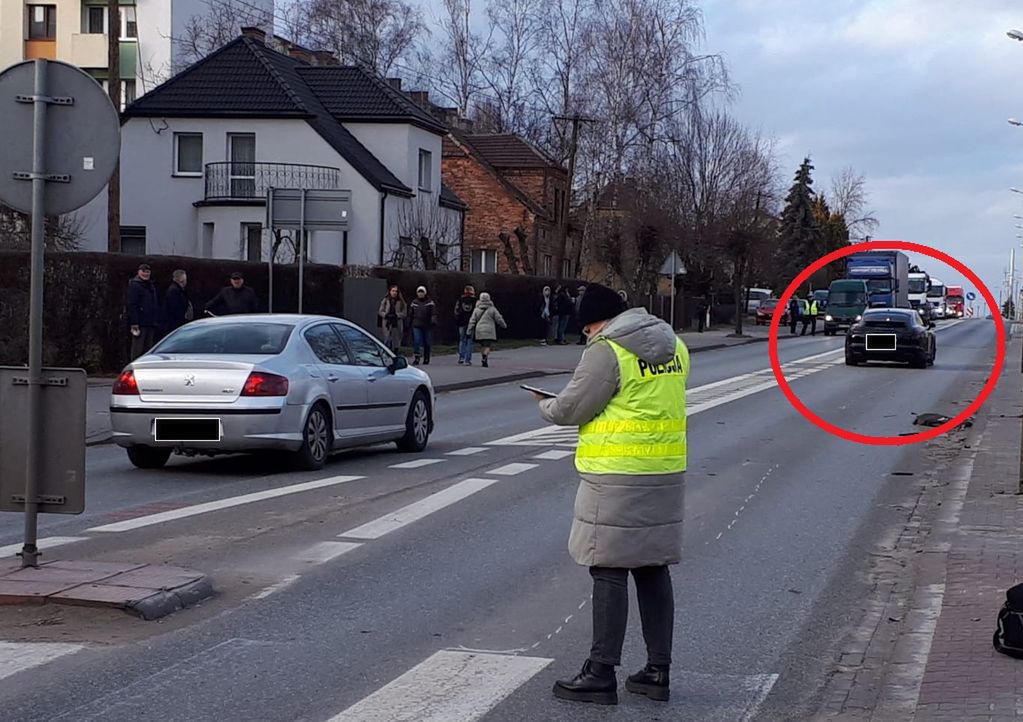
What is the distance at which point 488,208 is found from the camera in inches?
2559

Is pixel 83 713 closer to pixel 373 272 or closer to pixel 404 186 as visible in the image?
pixel 373 272

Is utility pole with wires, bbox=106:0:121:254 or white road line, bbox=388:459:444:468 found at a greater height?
utility pole with wires, bbox=106:0:121:254

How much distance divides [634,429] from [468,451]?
9950 millimetres

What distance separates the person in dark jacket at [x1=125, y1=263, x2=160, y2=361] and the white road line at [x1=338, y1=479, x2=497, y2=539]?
10668 millimetres

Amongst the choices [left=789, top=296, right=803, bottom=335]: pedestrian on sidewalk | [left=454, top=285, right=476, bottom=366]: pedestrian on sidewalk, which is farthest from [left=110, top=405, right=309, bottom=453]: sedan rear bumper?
[left=789, top=296, right=803, bottom=335]: pedestrian on sidewalk

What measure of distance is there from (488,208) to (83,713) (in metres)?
59.8

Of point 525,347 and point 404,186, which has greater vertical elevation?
point 404,186

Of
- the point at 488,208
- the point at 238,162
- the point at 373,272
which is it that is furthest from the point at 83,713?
the point at 488,208

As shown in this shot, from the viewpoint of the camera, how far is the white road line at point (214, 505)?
1040cm

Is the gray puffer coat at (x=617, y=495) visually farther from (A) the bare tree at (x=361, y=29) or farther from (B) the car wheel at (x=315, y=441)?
(A) the bare tree at (x=361, y=29)

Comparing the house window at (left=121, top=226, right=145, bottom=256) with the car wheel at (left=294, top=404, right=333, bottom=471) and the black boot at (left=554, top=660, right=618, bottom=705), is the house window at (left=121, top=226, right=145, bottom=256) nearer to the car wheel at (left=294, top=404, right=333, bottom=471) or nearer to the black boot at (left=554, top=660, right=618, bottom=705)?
the car wheel at (left=294, top=404, right=333, bottom=471)

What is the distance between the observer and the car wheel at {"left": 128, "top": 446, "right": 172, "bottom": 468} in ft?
45.7

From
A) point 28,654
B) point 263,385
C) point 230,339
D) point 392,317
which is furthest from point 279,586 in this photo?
point 392,317

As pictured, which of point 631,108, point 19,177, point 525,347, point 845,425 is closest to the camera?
point 19,177
